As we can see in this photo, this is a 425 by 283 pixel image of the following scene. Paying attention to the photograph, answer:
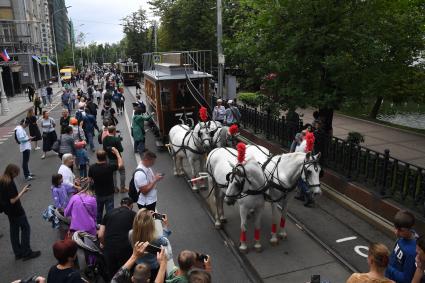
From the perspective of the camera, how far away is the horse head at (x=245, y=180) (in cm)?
613

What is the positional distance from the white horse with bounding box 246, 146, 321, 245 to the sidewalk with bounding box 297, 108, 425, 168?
6137 mm

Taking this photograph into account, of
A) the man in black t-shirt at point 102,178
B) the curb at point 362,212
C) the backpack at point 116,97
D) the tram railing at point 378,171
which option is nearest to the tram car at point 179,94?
the tram railing at point 378,171

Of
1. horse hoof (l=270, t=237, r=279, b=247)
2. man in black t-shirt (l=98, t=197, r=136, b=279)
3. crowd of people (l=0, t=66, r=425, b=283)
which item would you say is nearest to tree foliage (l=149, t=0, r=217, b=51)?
crowd of people (l=0, t=66, r=425, b=283)

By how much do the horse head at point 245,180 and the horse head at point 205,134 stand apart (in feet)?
10.1

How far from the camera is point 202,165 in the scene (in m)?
10.3

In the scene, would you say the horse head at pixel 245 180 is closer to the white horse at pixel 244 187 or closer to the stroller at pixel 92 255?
the white horse at pixel 244 187

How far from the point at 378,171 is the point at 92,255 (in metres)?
6.02

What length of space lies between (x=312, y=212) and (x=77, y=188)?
513cm

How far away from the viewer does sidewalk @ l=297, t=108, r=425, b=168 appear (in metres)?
11.9

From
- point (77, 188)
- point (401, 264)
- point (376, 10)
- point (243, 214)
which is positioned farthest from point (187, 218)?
point (376, 10)

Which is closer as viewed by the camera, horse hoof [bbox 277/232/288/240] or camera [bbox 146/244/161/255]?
camera [bbox 146/244/161/255]

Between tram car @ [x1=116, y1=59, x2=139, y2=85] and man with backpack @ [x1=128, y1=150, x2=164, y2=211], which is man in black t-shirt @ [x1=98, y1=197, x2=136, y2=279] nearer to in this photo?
man with backpack @ [x1=128, y1=150, x2=164, y2=211]

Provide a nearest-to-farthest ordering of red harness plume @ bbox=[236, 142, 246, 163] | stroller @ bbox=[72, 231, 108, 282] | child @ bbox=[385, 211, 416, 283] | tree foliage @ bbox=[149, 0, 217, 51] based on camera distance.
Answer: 1. child @ bbox=[385, 211, 416, 283]
2. stroller @ bbox=[72, 231, 108, 282]
3. red harness plume @ bbox=[236, 142, 246, 163]
4. tree foliage @ bbox=[149, 0, 217, 51]

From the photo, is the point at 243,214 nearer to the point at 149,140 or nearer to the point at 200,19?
the point at 149,140
